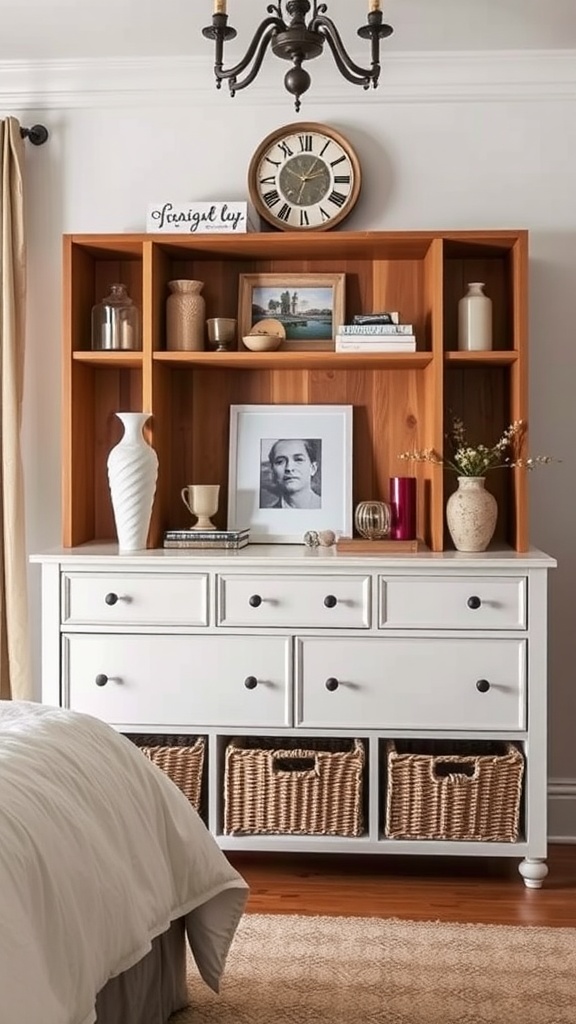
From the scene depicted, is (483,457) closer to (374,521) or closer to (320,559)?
(374,521)

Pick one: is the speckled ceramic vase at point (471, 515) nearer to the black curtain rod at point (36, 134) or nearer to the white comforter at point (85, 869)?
the white comforter at point (85, 869)

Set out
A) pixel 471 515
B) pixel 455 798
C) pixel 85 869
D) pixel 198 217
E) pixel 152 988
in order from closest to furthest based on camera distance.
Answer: pixel 85 869 → pixel 152 988 → pixel 455 798 → pixel 471 515 → pixel 198 217

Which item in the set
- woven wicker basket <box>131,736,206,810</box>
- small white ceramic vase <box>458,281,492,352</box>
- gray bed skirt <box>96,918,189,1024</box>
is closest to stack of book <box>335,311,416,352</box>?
small white ceramic vase <box>458,281,492,352</box>

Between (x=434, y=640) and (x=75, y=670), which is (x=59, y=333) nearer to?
(x=75, y=670)

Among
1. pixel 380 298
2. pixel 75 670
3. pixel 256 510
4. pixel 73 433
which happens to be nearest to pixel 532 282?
pixel 380 298

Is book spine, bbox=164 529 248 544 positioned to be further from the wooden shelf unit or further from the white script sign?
the white script sign

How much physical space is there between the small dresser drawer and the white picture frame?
499mm

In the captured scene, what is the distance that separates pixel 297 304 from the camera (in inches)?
154

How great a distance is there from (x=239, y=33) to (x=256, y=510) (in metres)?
1.54

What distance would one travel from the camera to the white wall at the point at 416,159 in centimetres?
388

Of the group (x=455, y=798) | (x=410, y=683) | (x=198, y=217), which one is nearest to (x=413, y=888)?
(x=455, y=798)

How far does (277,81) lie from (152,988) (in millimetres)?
2881

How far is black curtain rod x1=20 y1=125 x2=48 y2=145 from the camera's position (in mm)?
3963

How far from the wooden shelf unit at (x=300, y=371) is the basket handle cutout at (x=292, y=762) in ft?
2.55
